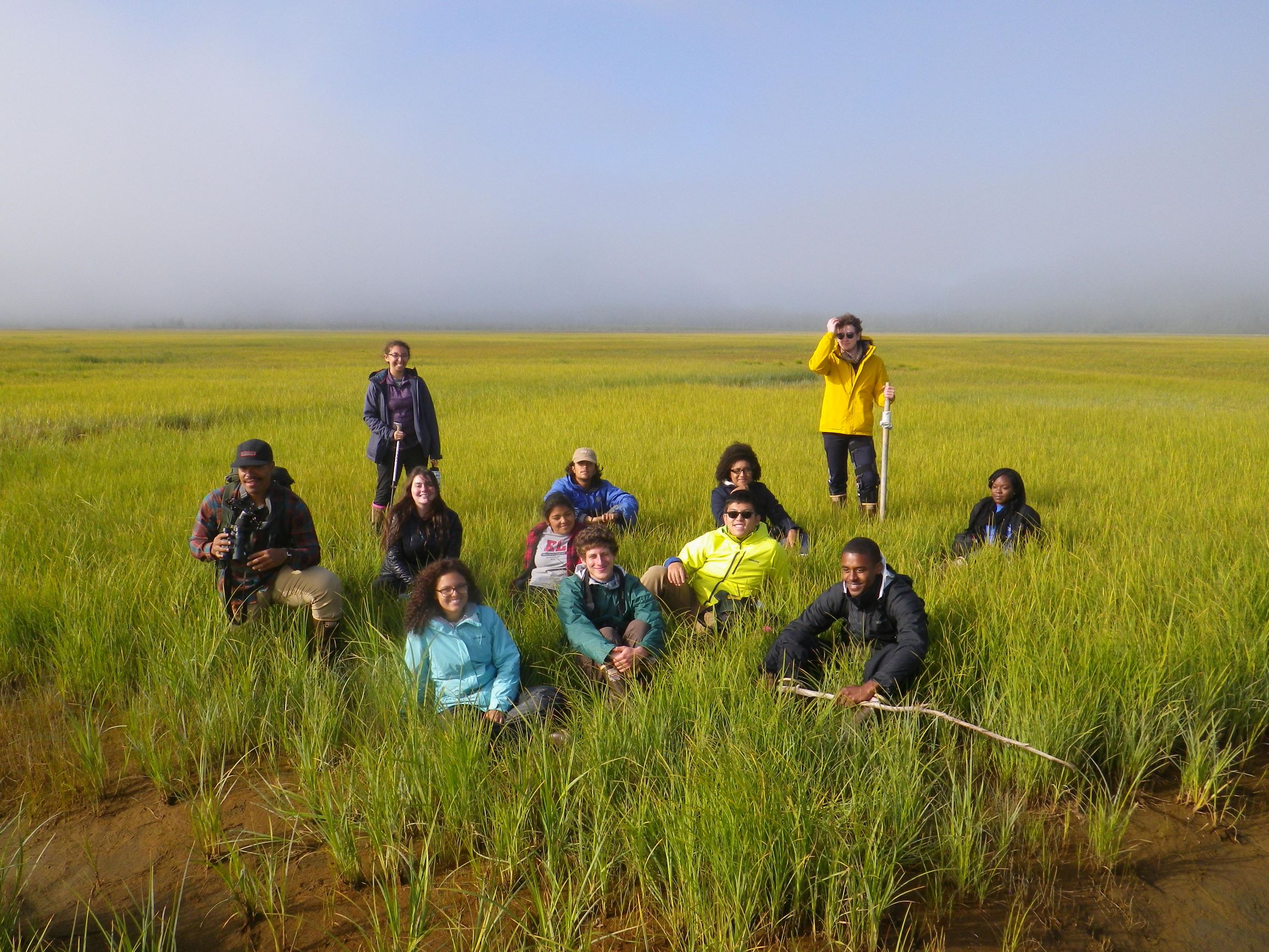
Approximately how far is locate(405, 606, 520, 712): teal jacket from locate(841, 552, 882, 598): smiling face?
1648mm

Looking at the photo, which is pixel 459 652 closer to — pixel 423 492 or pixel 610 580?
pixel 610 580

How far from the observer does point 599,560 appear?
4.50 metres

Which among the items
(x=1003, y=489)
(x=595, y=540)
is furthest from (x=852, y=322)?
(x=595, y=540)

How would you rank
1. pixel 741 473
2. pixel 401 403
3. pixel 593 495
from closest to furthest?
1. pixel 741 473
2. pixel 593 495
3. pixel 401 403

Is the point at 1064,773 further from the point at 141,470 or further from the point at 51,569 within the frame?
the point at 141,470

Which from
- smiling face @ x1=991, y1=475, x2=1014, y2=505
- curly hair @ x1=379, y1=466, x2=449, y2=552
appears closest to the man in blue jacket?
curly hair @ x1=379, y1=466, x2=449, y2=552

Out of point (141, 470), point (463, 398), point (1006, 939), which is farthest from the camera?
point (463, 398)

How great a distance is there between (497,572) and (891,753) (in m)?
3.44

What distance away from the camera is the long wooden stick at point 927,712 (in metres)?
3.30

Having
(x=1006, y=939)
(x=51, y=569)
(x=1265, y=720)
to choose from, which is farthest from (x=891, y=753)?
(x=51, y=569)

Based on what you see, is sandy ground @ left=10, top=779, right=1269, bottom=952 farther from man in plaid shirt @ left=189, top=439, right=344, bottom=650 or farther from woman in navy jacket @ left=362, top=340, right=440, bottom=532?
woman in navy jacket @ left=362, top=340, right=440, bottom=532

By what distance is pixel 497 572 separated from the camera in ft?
19.8

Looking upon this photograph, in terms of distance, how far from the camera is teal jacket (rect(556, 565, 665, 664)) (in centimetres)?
440

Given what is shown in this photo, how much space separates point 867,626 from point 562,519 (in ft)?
7.27
